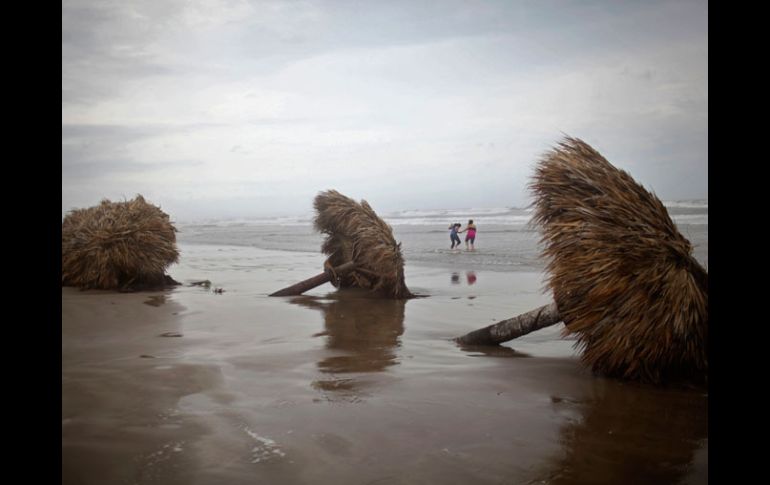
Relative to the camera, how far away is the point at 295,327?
18.2 feet

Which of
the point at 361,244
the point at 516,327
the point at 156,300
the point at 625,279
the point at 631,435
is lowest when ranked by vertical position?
the point at 631,435

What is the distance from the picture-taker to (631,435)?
266 cm

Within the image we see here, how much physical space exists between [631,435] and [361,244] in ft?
18.9

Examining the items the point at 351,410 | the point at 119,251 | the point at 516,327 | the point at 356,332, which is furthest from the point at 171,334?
the point at 119,251

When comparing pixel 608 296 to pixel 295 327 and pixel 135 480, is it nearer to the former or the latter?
pixel 135 480

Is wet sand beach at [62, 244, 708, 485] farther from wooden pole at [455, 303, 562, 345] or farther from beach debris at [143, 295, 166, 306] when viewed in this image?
beach debris at [143, 295, 166, 306]

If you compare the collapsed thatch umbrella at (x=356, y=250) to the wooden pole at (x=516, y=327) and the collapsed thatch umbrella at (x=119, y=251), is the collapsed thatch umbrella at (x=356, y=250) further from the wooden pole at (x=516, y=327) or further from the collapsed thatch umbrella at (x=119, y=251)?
the wooden pole at (x=516, y=327)

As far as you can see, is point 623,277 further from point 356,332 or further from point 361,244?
point 361,244

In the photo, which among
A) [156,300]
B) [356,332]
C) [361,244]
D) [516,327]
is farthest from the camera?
[361,244]

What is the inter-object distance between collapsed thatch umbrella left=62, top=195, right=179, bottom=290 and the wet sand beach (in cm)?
267

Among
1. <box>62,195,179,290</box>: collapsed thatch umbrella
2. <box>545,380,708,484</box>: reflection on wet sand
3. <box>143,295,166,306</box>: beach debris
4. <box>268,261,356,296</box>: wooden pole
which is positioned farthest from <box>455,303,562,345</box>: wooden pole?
<box>62,195,179,290</box>: collapsed thatch umbrella

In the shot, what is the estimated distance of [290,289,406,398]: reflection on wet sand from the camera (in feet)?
12.8

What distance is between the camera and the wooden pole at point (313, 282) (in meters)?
7.96
